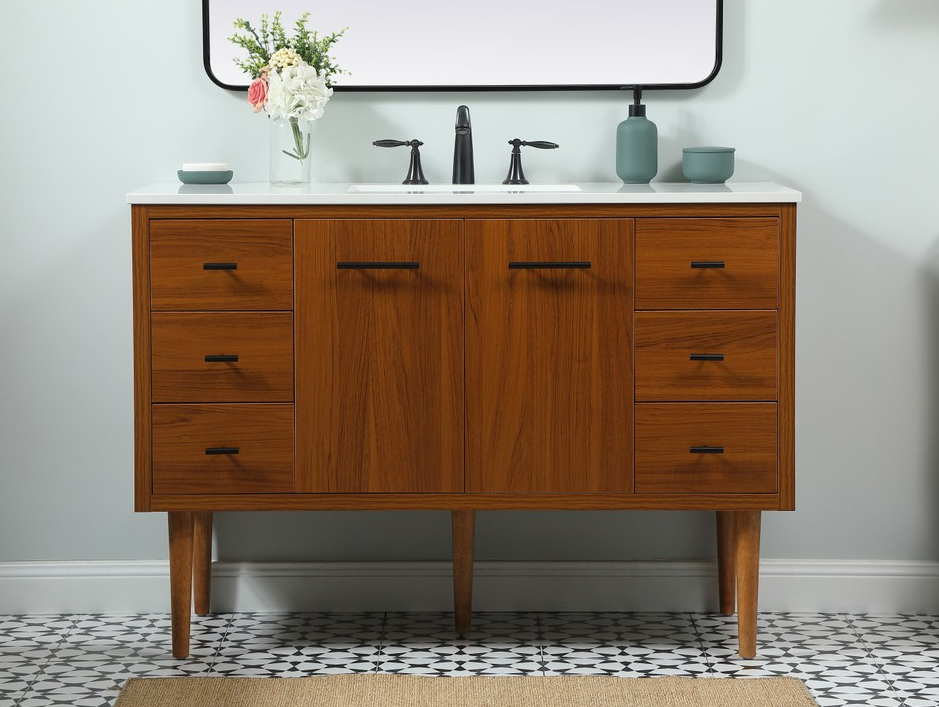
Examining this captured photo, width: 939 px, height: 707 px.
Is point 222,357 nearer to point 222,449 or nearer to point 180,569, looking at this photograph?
point 222,449

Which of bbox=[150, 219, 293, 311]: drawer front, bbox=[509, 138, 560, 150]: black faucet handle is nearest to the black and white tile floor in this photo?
bbox=[150, 219, 293, 311]: drawer front

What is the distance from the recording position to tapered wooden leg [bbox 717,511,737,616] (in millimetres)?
2607

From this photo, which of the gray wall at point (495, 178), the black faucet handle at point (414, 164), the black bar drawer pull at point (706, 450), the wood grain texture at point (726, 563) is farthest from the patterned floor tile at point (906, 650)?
the black faucet handle at point (414, 164)

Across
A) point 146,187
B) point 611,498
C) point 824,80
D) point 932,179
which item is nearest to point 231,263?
point 146,187

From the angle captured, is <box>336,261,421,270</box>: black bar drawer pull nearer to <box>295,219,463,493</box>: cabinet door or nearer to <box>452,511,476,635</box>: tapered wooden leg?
<box>295,219,463,493</box>: cabinet door

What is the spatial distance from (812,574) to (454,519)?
89 cm

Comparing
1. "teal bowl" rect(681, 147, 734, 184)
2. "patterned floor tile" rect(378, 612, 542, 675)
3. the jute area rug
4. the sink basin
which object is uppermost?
"teal bowl" rect(681, 147, 734, 184)

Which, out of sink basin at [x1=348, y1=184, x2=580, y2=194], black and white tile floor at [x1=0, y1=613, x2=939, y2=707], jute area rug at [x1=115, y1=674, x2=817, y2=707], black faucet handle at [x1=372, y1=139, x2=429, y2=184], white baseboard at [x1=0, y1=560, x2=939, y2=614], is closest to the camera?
jute area rug at [x1=115, y1=674, x2=817, y2=707]

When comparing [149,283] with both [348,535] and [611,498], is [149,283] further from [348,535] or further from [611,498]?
[611,498]

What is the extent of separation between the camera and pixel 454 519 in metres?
2.51

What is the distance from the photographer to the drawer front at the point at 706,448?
224 centimetres

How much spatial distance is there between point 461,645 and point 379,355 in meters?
0.70

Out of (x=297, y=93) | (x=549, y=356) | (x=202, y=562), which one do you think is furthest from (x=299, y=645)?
(x=297, y=93)

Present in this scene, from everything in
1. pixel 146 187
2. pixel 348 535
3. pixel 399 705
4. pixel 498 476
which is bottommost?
pixel 399 705
